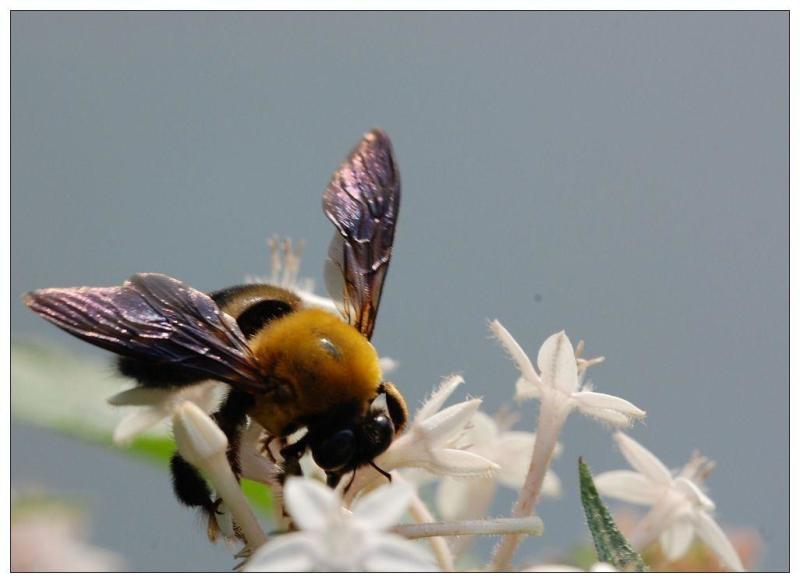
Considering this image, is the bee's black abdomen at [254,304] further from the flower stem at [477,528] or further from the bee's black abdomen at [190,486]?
the flower stem at [477,528]

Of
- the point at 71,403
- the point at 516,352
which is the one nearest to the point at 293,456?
the point at 516,352

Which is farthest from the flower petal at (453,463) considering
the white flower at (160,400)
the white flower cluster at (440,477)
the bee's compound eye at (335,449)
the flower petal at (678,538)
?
the flower petal at (678,538)

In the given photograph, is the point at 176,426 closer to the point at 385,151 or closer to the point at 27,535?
the point at 385,151

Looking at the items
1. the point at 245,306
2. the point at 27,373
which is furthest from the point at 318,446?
the point at 27,373

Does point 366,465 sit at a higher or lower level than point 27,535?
higher

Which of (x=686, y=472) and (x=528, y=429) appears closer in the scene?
(x=686, y=472)

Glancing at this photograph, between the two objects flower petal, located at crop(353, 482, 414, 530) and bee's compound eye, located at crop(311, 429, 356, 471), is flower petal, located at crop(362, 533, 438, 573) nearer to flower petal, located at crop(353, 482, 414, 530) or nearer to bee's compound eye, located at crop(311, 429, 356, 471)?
flower petal, located at crop(353, 482, 414, 530)
